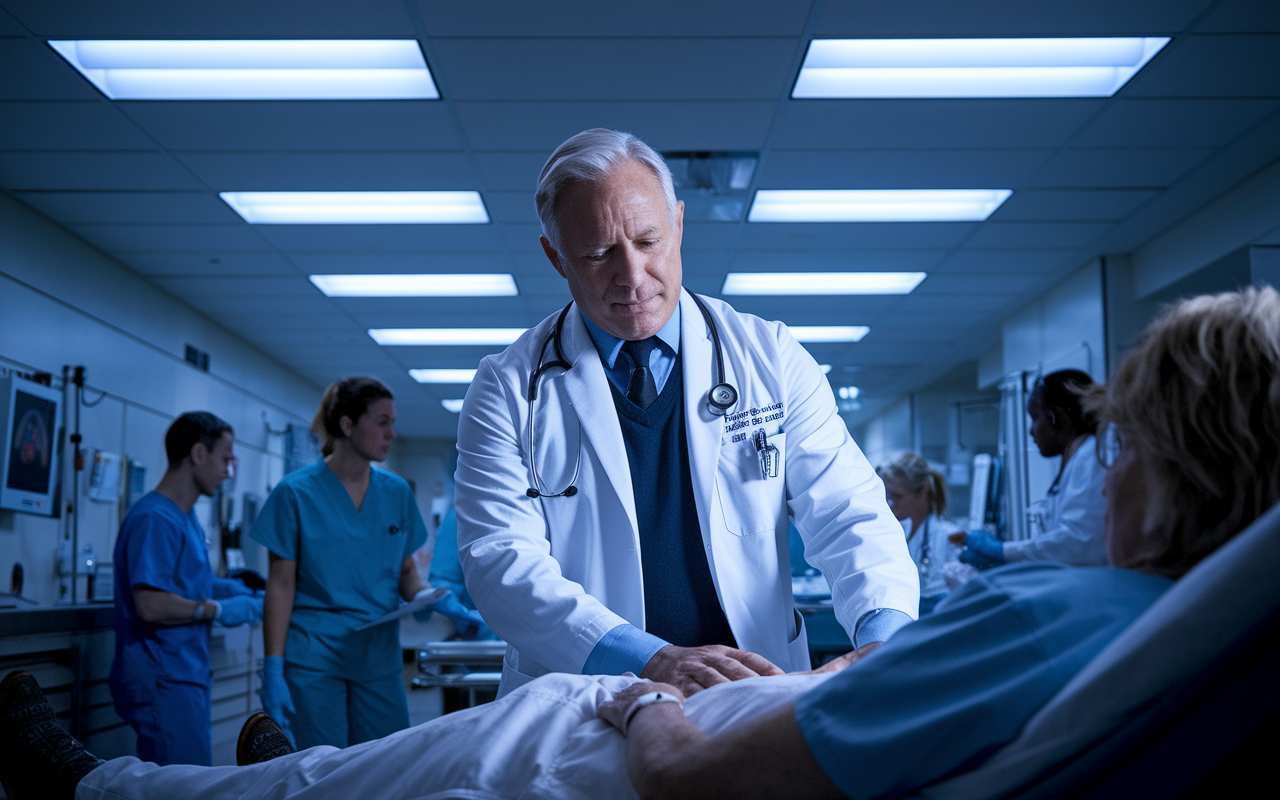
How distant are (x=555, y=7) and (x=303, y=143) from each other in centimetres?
144

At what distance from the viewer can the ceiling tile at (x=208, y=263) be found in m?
5.31

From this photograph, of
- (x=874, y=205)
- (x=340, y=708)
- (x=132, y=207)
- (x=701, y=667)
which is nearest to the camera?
(x=701, y=667)

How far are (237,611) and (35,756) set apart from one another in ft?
7.41

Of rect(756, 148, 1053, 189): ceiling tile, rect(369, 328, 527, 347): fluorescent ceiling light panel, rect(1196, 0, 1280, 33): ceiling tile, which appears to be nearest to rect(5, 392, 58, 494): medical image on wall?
rect(369, 328, 527, 347): fluorescent ceiling light panel

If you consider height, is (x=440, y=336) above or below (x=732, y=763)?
above

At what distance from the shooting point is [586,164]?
1.38m

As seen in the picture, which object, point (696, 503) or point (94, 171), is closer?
point (696, 503)

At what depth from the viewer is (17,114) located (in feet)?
11.8

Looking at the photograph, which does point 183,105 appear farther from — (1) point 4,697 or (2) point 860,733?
(2) point 860,733

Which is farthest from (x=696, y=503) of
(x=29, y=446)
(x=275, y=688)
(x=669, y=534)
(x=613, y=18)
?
(x=29, y=446)

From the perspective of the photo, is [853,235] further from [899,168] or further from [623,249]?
[623,249]

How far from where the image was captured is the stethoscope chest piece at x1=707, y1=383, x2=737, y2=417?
1.44m

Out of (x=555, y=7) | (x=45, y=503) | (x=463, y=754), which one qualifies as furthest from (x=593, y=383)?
(x=45, y=503)

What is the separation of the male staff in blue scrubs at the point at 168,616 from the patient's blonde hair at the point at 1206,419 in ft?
10.2
